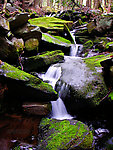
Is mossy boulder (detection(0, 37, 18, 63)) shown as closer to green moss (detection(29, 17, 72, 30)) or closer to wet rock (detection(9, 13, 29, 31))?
wet rock (detection(9, 13, 29, 31))

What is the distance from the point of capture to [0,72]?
3.84 metres

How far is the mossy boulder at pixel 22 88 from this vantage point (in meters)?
3.91

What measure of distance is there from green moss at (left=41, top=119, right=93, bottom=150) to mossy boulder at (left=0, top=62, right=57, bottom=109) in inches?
40.1

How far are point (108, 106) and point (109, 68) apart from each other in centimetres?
128

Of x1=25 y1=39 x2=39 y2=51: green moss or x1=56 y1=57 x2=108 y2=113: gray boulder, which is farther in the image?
x1=25 y1=39 x2=39 y2=51: green moss

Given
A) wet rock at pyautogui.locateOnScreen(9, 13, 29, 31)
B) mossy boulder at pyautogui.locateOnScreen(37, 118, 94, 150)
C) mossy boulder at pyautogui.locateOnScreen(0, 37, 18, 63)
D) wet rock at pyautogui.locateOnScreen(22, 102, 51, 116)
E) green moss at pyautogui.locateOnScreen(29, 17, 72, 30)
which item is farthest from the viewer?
green moss at pyautogui.locateOnScreen(29, 17, 72, 30)

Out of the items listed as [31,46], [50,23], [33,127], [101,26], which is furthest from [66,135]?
[50,23]

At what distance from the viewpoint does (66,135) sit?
2.96 meters

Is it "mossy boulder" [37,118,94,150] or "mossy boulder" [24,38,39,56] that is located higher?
"mossy boulder" [24,38,39,56]

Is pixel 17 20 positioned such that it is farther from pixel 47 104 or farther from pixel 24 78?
pixel 47 104

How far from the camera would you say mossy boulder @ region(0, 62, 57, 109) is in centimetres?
391

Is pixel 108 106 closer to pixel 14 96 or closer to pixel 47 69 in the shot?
pixel 14 96

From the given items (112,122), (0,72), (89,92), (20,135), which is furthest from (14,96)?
(112,122)

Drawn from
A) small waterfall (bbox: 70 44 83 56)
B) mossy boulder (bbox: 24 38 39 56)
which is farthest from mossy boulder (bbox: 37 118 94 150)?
small waterfall (bbox: 70 44 83 56)
